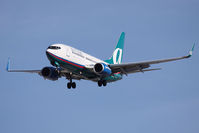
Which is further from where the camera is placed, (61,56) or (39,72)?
(39,72)

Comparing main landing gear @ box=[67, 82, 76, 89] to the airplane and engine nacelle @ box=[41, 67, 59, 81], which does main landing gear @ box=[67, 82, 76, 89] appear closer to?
the airplane

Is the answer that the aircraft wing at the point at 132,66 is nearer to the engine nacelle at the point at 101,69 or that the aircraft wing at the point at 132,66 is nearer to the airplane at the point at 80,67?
the airplane at the point at 80,67

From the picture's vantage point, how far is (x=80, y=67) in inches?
1861

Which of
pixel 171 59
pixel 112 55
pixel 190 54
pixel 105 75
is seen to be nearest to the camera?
pixel 190 54

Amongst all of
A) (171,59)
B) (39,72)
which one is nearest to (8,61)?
(39,72)

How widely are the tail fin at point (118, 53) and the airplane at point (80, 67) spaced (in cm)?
583

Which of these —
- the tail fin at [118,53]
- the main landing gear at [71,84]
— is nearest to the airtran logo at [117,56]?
the tail fin at [118,53]

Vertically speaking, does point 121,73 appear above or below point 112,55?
below

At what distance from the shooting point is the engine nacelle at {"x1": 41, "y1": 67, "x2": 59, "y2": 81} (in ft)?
162

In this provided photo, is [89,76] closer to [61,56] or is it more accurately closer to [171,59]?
[61,56]

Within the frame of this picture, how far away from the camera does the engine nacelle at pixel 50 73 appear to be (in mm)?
49469

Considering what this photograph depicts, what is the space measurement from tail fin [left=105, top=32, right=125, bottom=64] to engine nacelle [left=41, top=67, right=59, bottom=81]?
10383 mm

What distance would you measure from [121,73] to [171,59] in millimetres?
8428

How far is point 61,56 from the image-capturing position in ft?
149
